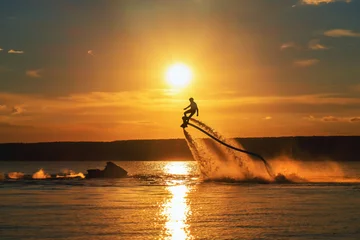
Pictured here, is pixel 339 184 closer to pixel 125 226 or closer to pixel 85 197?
pixel 85 197

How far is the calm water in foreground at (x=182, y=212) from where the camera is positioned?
30.9 meters

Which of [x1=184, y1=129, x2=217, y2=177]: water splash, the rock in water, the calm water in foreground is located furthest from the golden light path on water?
the rock in water

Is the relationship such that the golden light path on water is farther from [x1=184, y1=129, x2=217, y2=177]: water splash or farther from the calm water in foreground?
[x1=184, y1=129, x2=217, y2=177]: water splash

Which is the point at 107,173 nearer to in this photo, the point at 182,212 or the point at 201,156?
the point at 201,156

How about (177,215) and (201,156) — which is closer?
(177,215)

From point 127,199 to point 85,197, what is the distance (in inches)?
158

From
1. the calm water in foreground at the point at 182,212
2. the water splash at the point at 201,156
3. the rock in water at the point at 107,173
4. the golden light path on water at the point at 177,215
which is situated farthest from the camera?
the rock in water at the point at 107,173

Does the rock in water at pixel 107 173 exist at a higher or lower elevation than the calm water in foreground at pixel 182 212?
higher

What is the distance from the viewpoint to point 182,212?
40.1 meters

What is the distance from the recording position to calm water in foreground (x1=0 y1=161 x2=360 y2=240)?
30875 mm

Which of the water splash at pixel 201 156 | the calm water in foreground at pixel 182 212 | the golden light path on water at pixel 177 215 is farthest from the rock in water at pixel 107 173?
the golden light path on water at pixel 177 215

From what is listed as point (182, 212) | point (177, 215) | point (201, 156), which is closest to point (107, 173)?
point (201, 156)

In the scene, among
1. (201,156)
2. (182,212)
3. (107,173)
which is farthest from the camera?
(107,173)

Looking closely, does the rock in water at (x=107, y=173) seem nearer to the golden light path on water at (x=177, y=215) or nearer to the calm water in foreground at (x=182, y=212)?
the calm water in foreground at (x=182, y=212)
